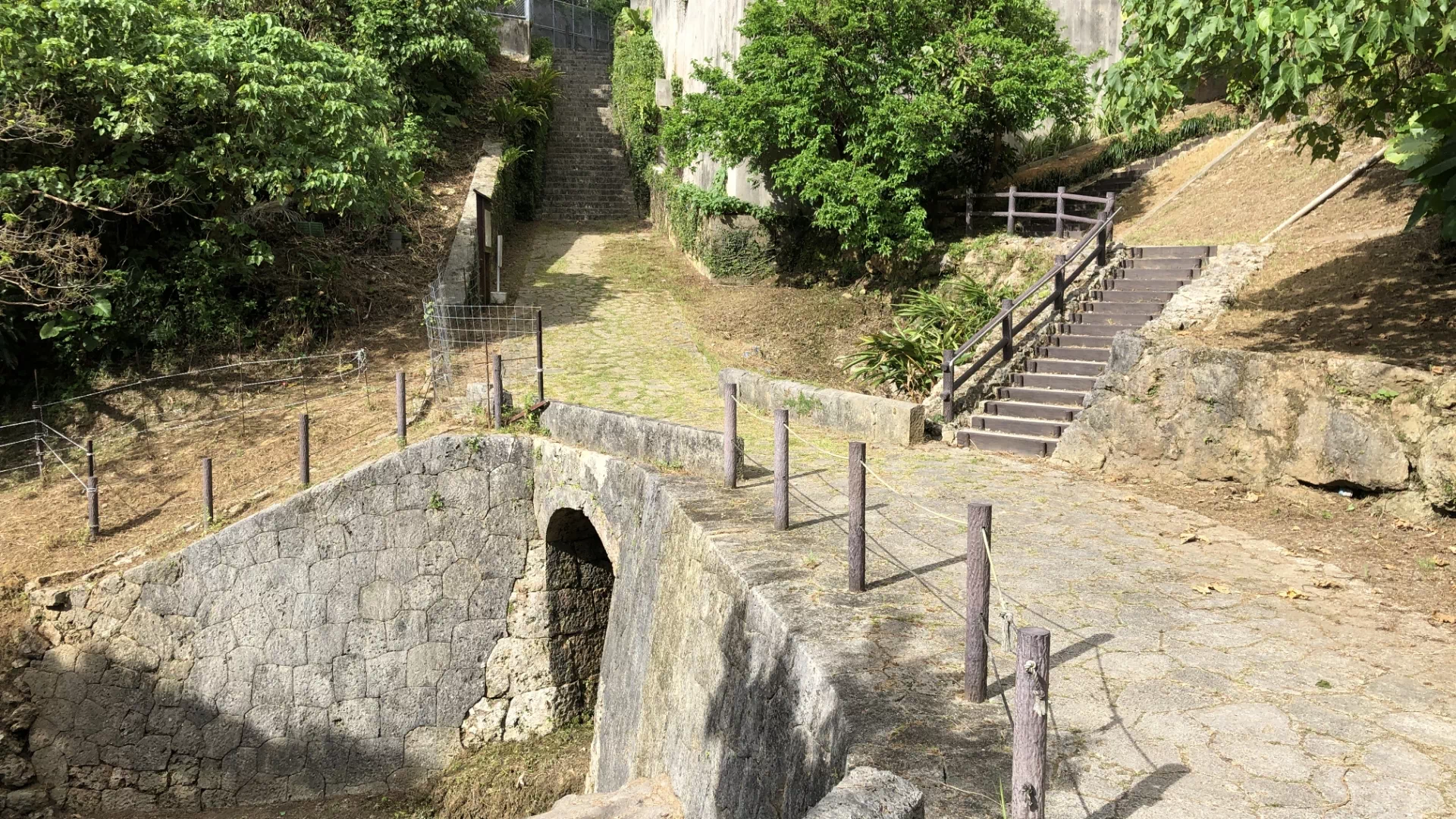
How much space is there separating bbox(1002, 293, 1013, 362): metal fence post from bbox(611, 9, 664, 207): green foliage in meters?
13.9

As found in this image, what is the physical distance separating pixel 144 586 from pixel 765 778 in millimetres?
7344

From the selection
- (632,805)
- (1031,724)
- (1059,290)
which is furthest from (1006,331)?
(1031,724)

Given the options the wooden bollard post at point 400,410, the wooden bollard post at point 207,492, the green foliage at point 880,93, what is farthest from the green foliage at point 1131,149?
the wooden bollard post at point 207,492

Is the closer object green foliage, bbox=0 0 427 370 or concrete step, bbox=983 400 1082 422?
concrete step, bbox=983 400 1082 422

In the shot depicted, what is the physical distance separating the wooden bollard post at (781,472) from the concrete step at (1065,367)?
4791mm

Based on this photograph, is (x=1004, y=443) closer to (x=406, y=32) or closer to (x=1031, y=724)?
(x=1031, y=724)

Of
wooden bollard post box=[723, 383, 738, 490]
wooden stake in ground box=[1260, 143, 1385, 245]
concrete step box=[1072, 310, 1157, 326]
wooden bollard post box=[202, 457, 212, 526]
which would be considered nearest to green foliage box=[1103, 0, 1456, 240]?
concrete step box=[1072, 310, 1157, 326]

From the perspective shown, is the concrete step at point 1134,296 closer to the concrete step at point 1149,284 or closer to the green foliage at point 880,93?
the concrete step at point 1149,284

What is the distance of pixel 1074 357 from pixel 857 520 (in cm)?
601

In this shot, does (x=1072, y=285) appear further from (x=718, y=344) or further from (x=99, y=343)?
(x=99, y=343)

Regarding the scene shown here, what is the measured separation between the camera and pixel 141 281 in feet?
42.9

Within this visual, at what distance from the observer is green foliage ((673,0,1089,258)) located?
47.6ft

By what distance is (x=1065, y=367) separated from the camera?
34.6 ft

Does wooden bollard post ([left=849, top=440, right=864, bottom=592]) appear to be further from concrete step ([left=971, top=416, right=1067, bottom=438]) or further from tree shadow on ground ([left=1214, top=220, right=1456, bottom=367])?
concrete step ([left=971, top=416, right=1067, bottom=438])
